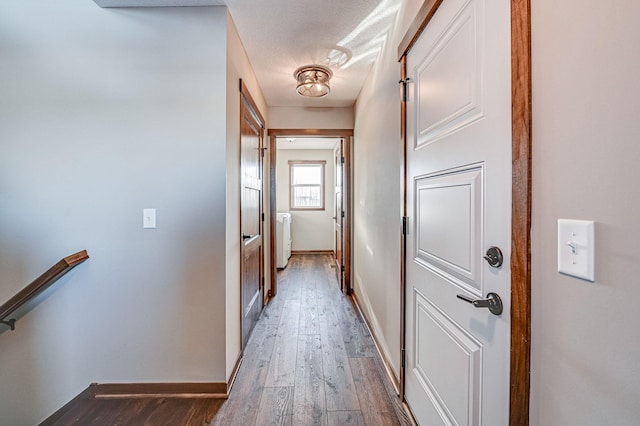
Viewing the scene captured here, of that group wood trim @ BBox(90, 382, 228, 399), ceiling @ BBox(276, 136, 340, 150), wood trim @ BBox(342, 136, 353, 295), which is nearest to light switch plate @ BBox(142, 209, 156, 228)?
wood trim @ BBox(90, 382, 228, 399)

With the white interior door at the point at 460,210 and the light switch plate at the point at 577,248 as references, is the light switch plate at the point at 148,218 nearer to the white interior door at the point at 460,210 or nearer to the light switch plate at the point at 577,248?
the white interior door at the point at 460,210

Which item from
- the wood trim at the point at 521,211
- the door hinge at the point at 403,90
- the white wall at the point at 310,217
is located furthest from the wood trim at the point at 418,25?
the white wall at the point at 310,217

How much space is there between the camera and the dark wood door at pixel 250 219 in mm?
2283

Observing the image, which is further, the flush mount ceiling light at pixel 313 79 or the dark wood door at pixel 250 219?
the flush mount ceiling light at pixel 313 79

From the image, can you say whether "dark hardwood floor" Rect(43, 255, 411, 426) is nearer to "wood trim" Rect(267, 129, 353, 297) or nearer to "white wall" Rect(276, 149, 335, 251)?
"wood trim" Rect(267, 129, 353, 297)

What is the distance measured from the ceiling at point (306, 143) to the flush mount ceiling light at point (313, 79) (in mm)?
2676

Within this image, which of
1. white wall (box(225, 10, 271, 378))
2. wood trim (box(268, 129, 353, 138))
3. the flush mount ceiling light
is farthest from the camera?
wood trim (box(268, 129, 353, 138))

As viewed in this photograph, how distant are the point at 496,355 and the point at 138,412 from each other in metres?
1.91

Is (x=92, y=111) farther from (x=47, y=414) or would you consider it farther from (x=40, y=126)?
(x=47, y=414)

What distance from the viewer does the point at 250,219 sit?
2615mm

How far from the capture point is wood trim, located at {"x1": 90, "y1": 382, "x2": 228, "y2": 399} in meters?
1.79

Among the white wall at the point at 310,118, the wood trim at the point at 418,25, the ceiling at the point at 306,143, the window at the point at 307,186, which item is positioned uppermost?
the ceiling at the point at 306,143

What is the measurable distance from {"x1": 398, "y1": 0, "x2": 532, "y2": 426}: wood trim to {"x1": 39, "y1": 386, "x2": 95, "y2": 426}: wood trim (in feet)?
7.35

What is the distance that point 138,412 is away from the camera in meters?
1.67
